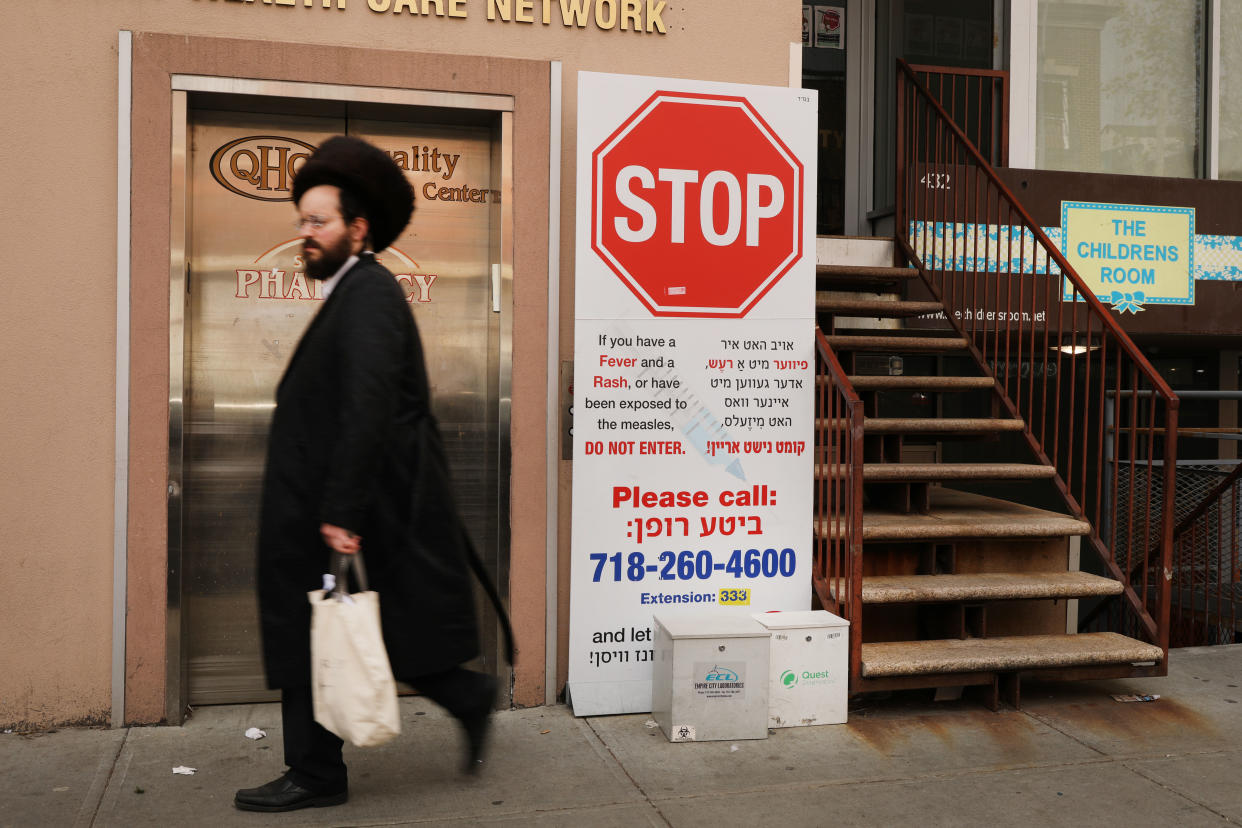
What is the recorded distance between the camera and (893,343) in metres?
5.85

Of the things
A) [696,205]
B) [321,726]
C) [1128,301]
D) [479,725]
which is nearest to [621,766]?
[479,725]

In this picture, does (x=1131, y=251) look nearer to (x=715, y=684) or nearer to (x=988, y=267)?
(x=988, y=267)

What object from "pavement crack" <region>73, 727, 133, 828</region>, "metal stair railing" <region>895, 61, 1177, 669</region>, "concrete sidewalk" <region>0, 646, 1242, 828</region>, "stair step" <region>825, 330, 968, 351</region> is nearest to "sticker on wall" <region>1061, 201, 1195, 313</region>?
"metal stair railing" <region>895, 61, 1177, 669</region>

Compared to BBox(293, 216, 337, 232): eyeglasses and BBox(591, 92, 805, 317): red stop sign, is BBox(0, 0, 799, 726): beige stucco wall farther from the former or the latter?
BBox(591, 92, 805, 317): red stop sign

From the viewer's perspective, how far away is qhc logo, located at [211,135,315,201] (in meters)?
4.68

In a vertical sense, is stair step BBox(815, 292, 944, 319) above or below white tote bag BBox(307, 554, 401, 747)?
above

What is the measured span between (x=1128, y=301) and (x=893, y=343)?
7.99 feet

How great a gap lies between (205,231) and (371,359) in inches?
77.6

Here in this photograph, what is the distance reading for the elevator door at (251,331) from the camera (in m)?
4.66

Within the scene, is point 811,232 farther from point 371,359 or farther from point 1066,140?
point 1066,140

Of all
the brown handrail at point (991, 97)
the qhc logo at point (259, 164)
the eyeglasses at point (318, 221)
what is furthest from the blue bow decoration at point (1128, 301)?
the eyeglasses at point (318, 221)

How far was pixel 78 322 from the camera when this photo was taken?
429 centimetres

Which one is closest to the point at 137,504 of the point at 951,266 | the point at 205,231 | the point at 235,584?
the point at 235,584

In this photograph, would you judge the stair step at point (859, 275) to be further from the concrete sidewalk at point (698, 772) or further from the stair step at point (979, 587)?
the concrete sidewalk at point (698, 772)
